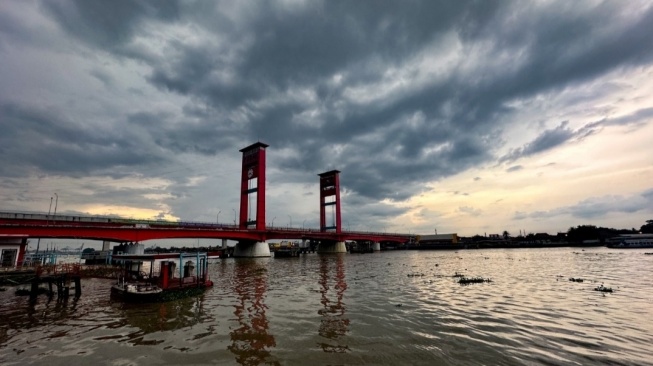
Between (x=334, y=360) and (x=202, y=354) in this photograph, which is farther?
(x=202, y=354)

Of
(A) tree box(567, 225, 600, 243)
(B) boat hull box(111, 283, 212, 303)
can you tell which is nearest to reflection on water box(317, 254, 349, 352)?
(B) boat hull box(111, 283, 212, 303)

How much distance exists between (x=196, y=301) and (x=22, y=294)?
58.3ft

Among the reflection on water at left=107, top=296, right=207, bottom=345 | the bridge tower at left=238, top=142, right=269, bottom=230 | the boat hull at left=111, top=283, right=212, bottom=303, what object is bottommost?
the reflection on water at left=107, top=296, right=207, bottom=345

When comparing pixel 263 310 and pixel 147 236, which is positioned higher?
pixel 147 236

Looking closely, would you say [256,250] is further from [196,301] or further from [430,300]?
[430,300]

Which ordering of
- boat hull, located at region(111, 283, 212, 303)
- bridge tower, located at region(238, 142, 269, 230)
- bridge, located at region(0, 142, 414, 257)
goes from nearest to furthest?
boat hull, located at region(111, 283, 212, 303) → bridge, located at region(0, 142, 414, 257) → bridge tower, located at region(238, 142, 269, 230)

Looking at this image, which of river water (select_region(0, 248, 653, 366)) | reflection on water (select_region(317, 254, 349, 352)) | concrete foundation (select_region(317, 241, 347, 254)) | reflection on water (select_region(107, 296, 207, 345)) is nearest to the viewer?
river water (select_region(0, 248, 653, 366))

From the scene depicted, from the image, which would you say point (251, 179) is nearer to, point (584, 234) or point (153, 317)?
point (153, 317)

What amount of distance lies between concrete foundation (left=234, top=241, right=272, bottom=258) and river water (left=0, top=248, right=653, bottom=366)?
64.4 m

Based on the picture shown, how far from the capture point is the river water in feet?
35.4

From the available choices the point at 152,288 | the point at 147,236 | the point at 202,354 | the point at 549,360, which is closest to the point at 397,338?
the point at 549,360

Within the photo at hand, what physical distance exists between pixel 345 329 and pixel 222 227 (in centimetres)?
6425

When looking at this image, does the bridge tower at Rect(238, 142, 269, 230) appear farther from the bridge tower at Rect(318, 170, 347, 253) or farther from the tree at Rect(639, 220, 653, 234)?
the tree at Rect(639, 220, 653, 234)

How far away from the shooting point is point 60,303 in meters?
22.5
